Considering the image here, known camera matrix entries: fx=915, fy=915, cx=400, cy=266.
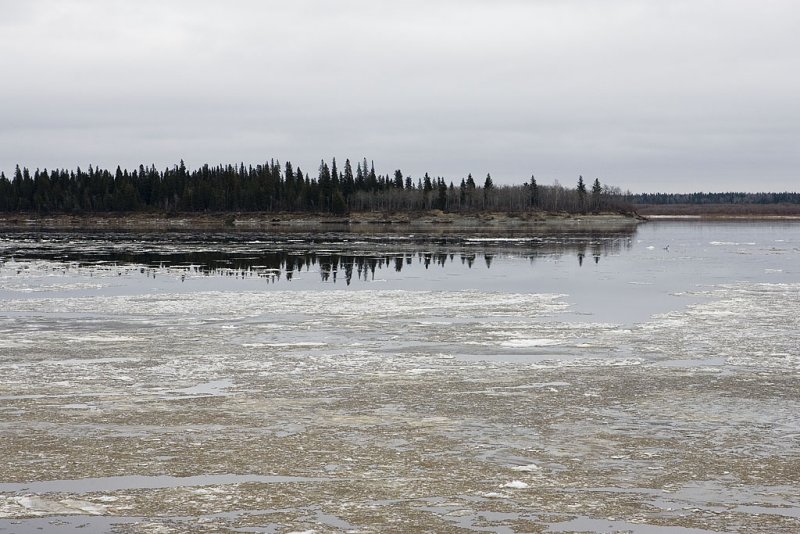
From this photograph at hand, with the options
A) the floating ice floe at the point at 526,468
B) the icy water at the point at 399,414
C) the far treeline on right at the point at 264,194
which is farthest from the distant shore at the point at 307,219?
the floating ice floe at the point at 526,468

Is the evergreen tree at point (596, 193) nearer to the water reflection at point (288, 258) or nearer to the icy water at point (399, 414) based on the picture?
the water reflection at point (288, 258)

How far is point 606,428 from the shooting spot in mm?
11828

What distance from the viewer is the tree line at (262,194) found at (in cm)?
16975

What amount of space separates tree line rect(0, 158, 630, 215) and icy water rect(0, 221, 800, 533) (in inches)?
5504

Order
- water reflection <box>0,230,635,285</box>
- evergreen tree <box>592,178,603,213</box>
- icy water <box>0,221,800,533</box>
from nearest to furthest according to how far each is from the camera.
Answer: icy water <box>0,221,800,533</box> → water reflection <box>0,230,635,285</box> → evergreen tree <box>592,178,603,213</box>

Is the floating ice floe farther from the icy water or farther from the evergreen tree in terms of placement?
the evergreen tree

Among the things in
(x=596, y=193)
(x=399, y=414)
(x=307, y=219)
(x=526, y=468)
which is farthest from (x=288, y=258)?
(x=596, y=193)

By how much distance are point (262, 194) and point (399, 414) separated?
6344 inches

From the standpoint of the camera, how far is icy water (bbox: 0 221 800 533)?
8.72 m

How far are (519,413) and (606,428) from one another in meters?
1.33

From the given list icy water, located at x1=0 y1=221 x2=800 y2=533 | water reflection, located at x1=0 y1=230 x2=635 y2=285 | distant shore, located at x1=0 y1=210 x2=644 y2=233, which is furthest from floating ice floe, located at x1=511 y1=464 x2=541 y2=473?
distant shore, located at x1=0 y1=210 x2=644 y2=233

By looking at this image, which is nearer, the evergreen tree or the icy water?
the icy water

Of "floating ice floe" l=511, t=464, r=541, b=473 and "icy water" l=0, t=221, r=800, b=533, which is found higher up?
"icy water" l=0, t=221, r=800, b=533

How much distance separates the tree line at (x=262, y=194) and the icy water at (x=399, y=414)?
139809mm
